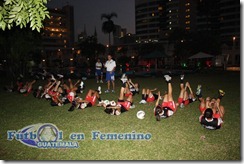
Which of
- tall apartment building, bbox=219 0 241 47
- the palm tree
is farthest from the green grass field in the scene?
tall apartment building, bbox=219 0 241 47

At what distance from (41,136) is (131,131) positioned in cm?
295

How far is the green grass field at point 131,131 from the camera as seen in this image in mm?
5898

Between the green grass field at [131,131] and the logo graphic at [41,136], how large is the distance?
0.67 ft

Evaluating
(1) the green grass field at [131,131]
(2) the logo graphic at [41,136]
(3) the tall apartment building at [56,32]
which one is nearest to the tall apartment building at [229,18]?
(3) the tall apartment building at [56,32]

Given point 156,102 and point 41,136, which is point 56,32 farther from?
point 41,136

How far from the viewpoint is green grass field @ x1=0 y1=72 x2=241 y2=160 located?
590cm

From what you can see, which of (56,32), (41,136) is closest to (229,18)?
(56,32)

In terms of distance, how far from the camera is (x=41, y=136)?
7383mm

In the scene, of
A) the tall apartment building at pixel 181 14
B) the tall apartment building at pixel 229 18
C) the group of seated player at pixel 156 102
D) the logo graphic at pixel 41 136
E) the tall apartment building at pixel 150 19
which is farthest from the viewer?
the tall apartment building at pixel 150 19

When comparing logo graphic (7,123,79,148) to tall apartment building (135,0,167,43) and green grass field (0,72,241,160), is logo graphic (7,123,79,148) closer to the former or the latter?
green grass field (0,72,241,160)

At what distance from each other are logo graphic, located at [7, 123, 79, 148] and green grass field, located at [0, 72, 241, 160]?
0.67 feet

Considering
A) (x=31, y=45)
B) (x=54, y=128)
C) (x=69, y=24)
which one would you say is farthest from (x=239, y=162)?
(x=69, y=24)

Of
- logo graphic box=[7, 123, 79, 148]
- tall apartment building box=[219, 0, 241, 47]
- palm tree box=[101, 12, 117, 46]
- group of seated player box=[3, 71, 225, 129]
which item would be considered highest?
tall apartment building box=[219, 0, 241, 47]

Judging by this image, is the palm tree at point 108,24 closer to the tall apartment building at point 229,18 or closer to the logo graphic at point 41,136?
the tall apartment building at point 229,18
